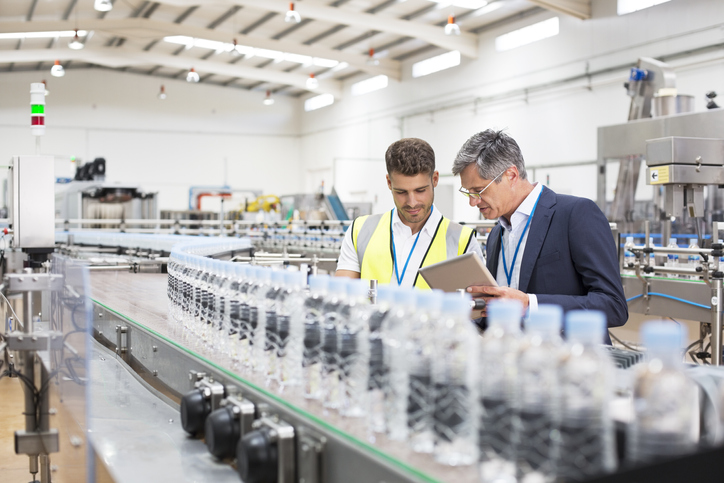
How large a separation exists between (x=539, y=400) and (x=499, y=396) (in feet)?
0.16

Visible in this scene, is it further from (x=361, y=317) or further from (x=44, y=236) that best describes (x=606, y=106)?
(x=361, y=317)

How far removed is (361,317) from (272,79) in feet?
45.7

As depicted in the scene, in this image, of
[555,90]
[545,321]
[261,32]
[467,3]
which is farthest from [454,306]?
[261,32]

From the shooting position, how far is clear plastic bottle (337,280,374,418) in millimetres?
1051

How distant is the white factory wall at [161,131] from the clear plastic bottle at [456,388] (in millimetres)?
15088

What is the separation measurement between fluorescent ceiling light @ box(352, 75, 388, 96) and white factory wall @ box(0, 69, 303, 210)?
10.3ft

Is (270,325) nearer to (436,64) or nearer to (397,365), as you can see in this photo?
(397,365)

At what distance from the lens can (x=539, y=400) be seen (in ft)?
2.57

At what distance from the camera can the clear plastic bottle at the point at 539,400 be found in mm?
770

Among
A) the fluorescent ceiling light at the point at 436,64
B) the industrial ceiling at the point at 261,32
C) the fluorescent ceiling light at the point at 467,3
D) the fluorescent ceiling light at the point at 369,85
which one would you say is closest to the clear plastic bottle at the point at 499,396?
the industrial ceiling at the point at 261,32

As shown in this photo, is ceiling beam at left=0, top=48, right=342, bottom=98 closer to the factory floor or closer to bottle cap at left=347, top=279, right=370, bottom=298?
the factory floor

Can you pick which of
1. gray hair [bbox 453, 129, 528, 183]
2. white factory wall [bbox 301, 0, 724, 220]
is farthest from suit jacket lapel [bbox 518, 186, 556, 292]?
white factory wall [bbox 301, 0, 724, 220]

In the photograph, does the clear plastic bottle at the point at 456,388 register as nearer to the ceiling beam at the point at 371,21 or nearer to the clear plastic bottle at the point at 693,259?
the clear plastic bottle at the point at 693,259

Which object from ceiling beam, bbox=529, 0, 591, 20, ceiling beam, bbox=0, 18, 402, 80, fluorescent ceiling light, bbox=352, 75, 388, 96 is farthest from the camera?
fluorescent ceiling light, bbox=352, 75, 388, 96
